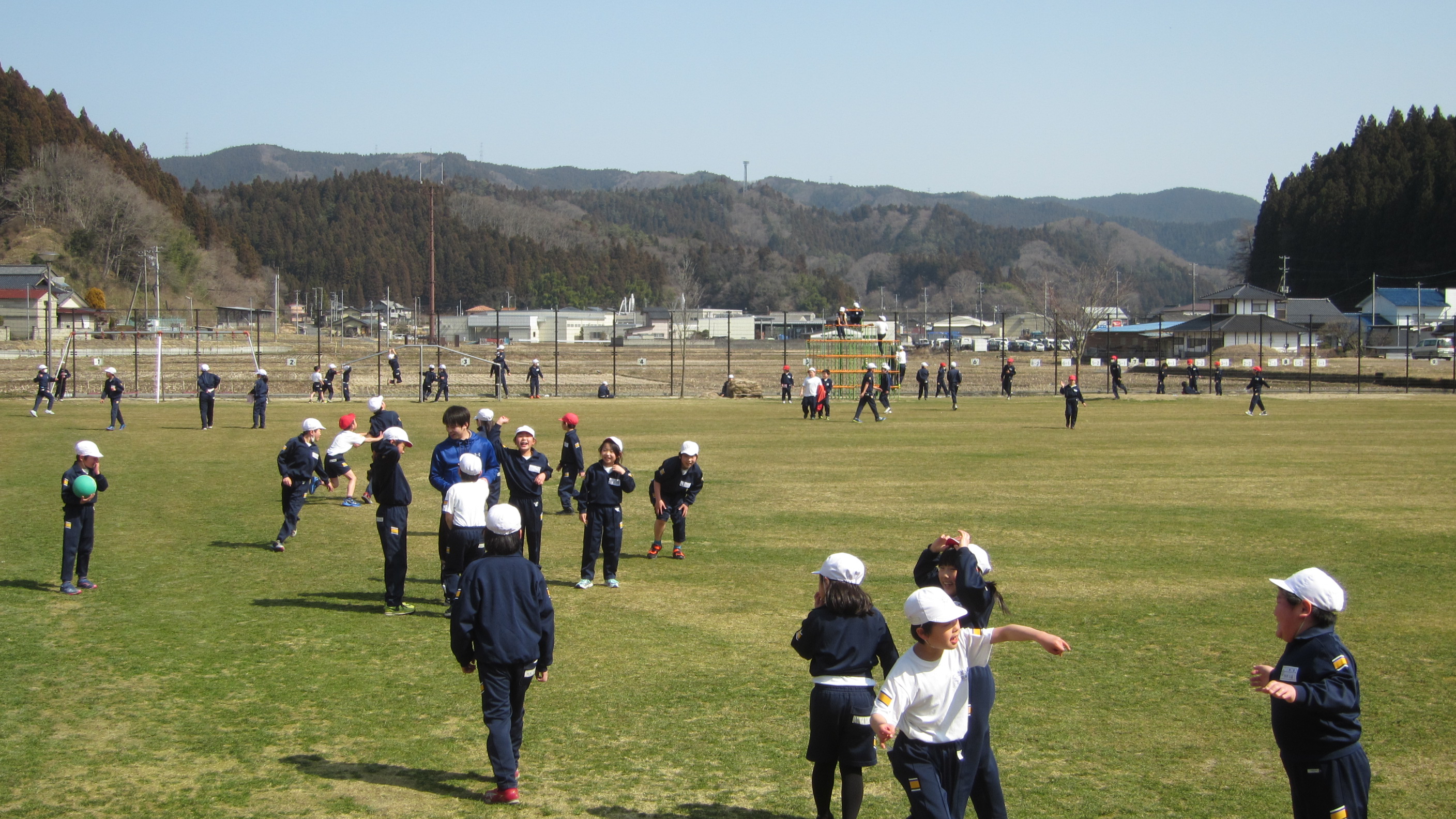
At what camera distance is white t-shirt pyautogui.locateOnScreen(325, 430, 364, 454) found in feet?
50.3

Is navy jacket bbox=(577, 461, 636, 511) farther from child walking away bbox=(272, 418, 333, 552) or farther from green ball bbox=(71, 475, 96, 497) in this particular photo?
green ball bbox=(71, 475, 96, 497)

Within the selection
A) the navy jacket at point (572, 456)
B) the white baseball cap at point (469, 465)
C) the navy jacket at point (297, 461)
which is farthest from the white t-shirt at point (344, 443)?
the white baseball cap at point (469, 465)

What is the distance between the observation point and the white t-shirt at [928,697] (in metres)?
4.62

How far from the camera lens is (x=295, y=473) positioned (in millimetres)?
13531

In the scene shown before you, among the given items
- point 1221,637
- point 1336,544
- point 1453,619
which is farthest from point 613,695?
point 1336,544

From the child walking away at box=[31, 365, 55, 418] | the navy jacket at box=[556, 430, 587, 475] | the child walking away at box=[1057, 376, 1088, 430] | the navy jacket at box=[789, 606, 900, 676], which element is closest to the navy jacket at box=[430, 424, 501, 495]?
the navy jacket at box=[556, 430, 587, 475]

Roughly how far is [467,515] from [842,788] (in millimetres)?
4767

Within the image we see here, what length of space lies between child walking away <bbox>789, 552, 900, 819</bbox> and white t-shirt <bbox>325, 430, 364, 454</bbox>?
1123cm

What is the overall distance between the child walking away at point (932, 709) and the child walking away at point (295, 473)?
1048 cm

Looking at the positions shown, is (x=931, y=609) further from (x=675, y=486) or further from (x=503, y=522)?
(x=675, y=486)

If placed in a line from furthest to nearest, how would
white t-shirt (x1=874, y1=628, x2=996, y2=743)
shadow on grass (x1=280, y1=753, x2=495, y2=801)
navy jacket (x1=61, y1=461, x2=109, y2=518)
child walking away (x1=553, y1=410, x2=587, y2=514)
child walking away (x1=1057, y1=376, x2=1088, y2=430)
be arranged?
child walking away (x1=1057, y1=376, x2=1088, y2=430), child walking away (x1=553, y1=410, x2=587, y2=514), navy jacket (x1=61, y1=461, x2=109, y2=518), shadow on grass (x1=280, y1=753, x2=495, y2=801), white t-shirt (x1=874, y1=628, x2=996, y2=743)

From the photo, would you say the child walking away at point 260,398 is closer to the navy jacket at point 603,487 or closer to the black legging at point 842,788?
the navy jacket at point 603,487

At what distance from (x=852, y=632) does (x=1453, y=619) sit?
311 inches

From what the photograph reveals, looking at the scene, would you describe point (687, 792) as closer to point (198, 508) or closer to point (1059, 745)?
point (1059, 745)
